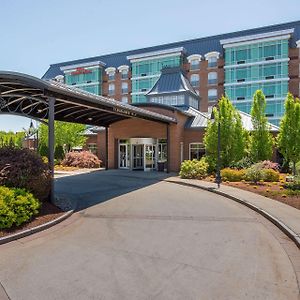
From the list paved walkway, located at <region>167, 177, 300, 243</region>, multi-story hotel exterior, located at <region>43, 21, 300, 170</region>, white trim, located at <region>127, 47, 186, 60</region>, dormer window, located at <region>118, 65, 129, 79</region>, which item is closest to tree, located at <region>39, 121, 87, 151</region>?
multi-story hotel exterior, located at <region>43, 21, 300, 170</region>

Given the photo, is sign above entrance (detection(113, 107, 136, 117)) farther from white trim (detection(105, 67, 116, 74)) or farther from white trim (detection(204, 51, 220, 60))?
white trim (detection(105, 67, 116, 74))

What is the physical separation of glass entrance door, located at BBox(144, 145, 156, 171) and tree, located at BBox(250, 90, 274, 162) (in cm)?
882

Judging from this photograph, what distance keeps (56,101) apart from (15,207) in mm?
9322

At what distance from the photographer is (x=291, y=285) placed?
548cm

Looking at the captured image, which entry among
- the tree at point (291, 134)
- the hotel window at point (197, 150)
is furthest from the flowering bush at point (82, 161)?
the tree at point (291, 134)

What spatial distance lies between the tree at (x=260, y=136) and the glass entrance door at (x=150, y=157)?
28.9 ft

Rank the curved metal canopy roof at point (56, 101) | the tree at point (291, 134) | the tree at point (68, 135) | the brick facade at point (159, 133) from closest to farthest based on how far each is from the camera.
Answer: the curved metal canopy roof at point (56, 101) → the tree at point (291, 134) → the brick facade at point (159, 133) → the tree at point (68, 135)

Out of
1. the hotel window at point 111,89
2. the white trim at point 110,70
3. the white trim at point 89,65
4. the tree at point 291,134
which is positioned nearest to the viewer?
the tree at point 291,134

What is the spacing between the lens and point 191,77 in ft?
196

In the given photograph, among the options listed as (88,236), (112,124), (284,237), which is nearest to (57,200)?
(88,236)

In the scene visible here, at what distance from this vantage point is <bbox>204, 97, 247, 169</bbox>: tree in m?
23.4

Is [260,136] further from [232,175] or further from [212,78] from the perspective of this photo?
[212,78]

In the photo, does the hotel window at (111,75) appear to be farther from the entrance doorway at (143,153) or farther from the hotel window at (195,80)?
the entrance doorway at (143,153)

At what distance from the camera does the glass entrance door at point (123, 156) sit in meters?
29.8
